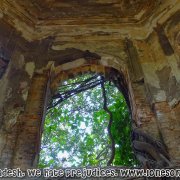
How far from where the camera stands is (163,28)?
7.97 m

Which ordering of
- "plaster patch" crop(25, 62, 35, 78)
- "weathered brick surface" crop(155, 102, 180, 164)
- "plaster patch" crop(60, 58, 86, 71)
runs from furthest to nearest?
"plaster patch" crop(60, 58, 86, 71) < "plaster patch" crop(25, 62, 35, 78) < "weathered brick surface" crop(155, 102, 180, 164)

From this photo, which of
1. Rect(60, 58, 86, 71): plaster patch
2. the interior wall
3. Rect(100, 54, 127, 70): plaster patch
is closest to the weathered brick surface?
the interior wall

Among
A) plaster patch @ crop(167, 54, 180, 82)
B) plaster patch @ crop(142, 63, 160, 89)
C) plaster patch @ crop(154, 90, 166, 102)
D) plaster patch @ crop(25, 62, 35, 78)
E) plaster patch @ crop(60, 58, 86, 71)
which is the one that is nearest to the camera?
plaster patch @ crop(154, 90, 166, 102)

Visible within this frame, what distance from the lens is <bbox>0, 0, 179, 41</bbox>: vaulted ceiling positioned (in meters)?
8.27

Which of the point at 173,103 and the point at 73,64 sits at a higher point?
the point at 73,64

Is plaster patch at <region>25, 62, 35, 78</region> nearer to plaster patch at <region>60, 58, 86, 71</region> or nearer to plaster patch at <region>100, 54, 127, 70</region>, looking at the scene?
plaster patch at <region>60, 58, 86, 71</region>

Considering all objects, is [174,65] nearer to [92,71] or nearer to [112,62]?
[112,62]

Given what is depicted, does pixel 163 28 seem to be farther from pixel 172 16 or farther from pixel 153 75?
pixel 153 75

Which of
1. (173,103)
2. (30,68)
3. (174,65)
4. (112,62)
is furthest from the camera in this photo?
(112,62)

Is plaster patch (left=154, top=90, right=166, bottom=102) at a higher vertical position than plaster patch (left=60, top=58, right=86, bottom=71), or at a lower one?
lower

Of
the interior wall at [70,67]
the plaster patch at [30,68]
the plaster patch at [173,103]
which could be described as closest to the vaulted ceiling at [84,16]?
the interior wall at [70,67]

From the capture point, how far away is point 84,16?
8.88 metres

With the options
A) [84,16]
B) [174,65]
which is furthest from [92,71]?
[174,65]

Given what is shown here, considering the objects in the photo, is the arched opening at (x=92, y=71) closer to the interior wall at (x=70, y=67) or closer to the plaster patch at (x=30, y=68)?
the interior wall at (x=70, y=67)
